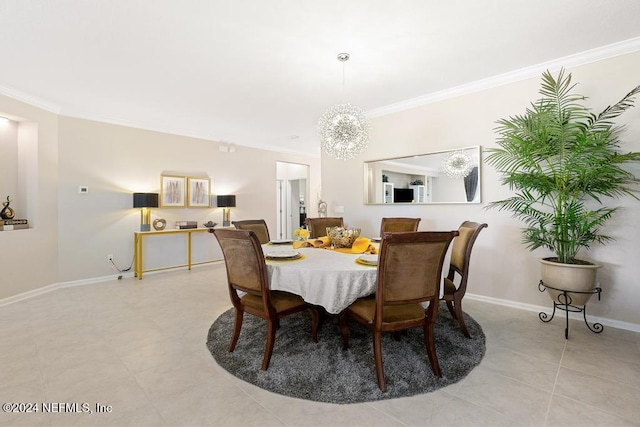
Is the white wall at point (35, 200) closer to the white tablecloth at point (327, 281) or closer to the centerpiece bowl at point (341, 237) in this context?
the white tablecloth at point (327, 281)

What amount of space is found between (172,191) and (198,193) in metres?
0.45

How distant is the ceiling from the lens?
2102 millimetres

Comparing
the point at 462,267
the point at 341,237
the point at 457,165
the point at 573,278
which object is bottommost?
the point at 573,278

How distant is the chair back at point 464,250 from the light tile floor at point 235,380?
1.94ft

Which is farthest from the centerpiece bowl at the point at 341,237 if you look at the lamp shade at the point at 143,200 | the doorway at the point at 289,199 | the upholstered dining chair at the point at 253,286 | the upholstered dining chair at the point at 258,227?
the doorway at the point at 289,199

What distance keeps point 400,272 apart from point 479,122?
2595 millimetres

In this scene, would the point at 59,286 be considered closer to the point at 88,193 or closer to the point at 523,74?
the point at 88,193

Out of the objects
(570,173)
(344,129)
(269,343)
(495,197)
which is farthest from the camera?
(495,197)

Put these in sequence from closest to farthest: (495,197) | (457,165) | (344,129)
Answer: (344,129) → (495,197) → (457,165)

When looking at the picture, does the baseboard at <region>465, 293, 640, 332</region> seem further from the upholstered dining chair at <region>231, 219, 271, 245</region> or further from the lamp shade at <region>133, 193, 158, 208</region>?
the lamp shade at <region>133, 193, 158, 208</region>

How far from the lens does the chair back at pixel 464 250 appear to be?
230 cm

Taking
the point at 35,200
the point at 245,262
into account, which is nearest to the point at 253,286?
the point at 245,262

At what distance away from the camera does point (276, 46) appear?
8.45 feet

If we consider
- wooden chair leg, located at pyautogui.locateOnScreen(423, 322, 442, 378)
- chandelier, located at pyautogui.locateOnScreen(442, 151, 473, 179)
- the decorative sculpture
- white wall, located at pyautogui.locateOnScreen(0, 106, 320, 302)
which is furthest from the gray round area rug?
the decorative sculpture
